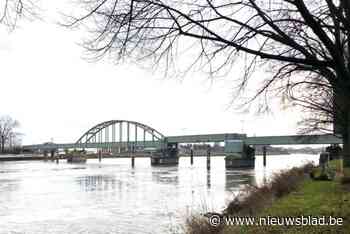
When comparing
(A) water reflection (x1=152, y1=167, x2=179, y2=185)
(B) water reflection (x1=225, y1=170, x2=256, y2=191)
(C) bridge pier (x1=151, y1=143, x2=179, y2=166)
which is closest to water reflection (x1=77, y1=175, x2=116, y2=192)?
(A) water reflection (x1=152, y1=167, x2=179, y2=185)

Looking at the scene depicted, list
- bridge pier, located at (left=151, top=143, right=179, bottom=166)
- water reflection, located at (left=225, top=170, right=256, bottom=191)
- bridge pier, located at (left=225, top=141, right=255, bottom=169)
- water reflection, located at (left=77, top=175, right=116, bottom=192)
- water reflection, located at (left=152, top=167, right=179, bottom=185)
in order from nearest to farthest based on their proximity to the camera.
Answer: water reflection, located at (left=77, top=175, right=116, bottom=192), water reflection, located at (left=225, top=170, right=256, bottom=191), water reflection, located at (left=152, top=167, right=179, bottom=185), bridge pier, located at (left=225, top=141, right=255, bottom=169), bridge pier, located at (left=151, top=143, right=179, bottom=166)

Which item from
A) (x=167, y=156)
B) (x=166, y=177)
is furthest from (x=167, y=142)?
(x=166, y=177)

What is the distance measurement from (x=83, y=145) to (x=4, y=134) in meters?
50.9

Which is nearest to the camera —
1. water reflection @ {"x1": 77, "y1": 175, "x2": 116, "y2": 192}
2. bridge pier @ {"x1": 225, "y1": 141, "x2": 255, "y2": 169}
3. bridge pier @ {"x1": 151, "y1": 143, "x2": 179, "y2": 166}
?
water reflection @ {"x1": 77, "y1": 175, "x2": 116, "y2": 192}

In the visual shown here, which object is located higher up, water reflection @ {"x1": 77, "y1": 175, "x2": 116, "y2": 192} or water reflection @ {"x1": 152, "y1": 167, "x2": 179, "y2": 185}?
water reflection @ {"x1": 77, "y1": 175, "x2": 116, "y2": 192}

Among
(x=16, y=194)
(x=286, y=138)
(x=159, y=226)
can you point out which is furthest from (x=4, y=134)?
(x=159, y=226)

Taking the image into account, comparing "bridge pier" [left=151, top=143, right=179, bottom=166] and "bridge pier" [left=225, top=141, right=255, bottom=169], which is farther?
"bridge pier" [left=151, top=143, right=179, bottom=166]

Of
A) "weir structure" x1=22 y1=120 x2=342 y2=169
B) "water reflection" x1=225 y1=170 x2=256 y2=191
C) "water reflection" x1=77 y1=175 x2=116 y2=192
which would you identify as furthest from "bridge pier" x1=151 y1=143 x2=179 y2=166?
"water reflection" x1=77 y1=175 x2=116 y2=192

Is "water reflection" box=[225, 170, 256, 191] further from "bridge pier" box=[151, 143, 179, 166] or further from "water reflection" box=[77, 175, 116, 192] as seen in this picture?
"bridge pier" box=[151, 143, 179, 166]

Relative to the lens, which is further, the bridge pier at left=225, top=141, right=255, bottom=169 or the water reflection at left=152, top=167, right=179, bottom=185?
the bridge pier at left=225, top=141, right=255, bottom=169

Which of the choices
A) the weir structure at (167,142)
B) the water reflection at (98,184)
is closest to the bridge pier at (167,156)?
the weir structure at (167,142)

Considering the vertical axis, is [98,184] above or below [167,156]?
above

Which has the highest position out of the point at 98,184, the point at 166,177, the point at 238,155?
the point at 238,155

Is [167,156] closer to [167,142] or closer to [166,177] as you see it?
[167,142]
